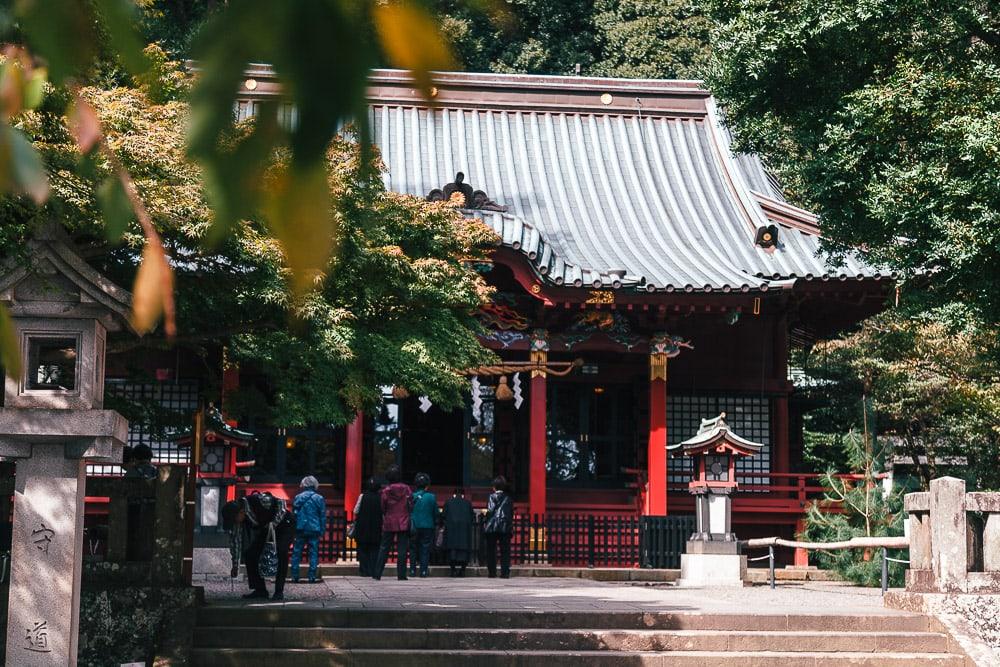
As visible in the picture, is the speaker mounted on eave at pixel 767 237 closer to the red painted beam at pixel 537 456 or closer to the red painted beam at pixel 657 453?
the red painted beam at pixel 657 453

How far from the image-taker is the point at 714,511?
672 inches

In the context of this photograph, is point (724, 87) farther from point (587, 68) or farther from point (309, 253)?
point (587, 68)

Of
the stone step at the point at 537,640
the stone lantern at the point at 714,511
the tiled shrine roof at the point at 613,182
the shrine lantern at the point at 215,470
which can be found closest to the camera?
the stone step at the point at 537,640

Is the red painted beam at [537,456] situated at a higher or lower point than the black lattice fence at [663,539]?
higher

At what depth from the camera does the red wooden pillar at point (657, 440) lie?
19375mm

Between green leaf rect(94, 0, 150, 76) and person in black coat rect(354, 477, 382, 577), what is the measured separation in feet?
49.5

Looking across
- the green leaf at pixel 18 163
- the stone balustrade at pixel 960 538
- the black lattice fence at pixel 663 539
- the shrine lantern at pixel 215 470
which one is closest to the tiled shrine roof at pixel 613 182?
the black lattice fence at pixel 663 539

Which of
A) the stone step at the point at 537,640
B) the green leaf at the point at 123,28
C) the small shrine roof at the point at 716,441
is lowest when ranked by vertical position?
the stone step at the point at 537,640

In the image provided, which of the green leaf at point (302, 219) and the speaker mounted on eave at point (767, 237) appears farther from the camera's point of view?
the speaker mounted on eave at point (767, 237)

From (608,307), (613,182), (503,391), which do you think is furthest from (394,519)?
(613,182)

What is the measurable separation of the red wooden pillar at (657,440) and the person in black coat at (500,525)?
9.01 feet

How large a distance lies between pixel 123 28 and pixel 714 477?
1658 cm

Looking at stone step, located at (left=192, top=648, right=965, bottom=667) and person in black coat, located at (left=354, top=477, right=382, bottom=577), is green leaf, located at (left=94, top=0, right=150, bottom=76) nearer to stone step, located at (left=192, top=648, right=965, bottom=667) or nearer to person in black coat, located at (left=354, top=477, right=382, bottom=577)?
stone step, located at (left=192, top=648, right=965, bottom=667)

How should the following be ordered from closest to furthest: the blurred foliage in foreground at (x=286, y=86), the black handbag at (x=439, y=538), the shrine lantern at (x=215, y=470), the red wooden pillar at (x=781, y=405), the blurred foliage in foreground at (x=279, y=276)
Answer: the blurred foliage in foreground at (x=286, y=86) < the blurred foliage in foreground at (x=279, y=276) < the shrine lantern at (x=215, y=470) < the black handbag at (x=439, y=538) < the red wooden pillar at (x=781, y=405)
